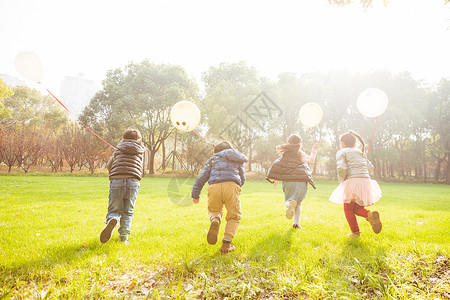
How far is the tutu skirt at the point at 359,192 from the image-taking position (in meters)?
4.38

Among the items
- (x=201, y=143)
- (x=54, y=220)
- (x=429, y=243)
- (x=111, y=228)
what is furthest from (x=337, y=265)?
(x=201, y=143)

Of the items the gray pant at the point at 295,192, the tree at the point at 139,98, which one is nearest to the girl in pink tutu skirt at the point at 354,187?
the gray pant at the point at 295,192

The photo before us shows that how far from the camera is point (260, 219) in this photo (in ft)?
19.7

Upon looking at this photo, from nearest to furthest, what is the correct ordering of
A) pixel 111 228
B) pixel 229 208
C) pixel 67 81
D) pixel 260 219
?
1. pixel 111 228
2. pixel 229 208
3. pixel 260 219
4. pixel 67 81

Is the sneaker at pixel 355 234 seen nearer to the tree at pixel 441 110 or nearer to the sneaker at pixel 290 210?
the sneaker at pixel 290 210

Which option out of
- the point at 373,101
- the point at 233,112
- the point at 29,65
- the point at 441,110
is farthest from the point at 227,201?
the point at 441,110

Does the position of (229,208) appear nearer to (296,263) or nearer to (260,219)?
(296,263)

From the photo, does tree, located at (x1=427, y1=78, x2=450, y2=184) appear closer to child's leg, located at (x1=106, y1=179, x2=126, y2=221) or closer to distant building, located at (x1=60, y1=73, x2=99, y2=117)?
child's leg, located at (x1=106, y1=179, x2=126, y2=221)

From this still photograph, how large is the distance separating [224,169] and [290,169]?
6.09ft

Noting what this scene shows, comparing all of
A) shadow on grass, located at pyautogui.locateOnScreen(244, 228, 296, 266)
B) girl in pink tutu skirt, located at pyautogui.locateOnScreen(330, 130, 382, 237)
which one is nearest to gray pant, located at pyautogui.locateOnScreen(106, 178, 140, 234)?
shadow on grass, located at pyautogui.locateOnScreen(244, 228, 296, 266)

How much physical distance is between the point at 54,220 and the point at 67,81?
4751 inches

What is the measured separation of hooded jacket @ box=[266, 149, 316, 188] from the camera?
5.10 metres

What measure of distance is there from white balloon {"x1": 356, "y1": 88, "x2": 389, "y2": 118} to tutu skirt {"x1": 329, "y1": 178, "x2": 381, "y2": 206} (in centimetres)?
235

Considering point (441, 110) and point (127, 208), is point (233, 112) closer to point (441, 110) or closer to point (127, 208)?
point (127, 208)
